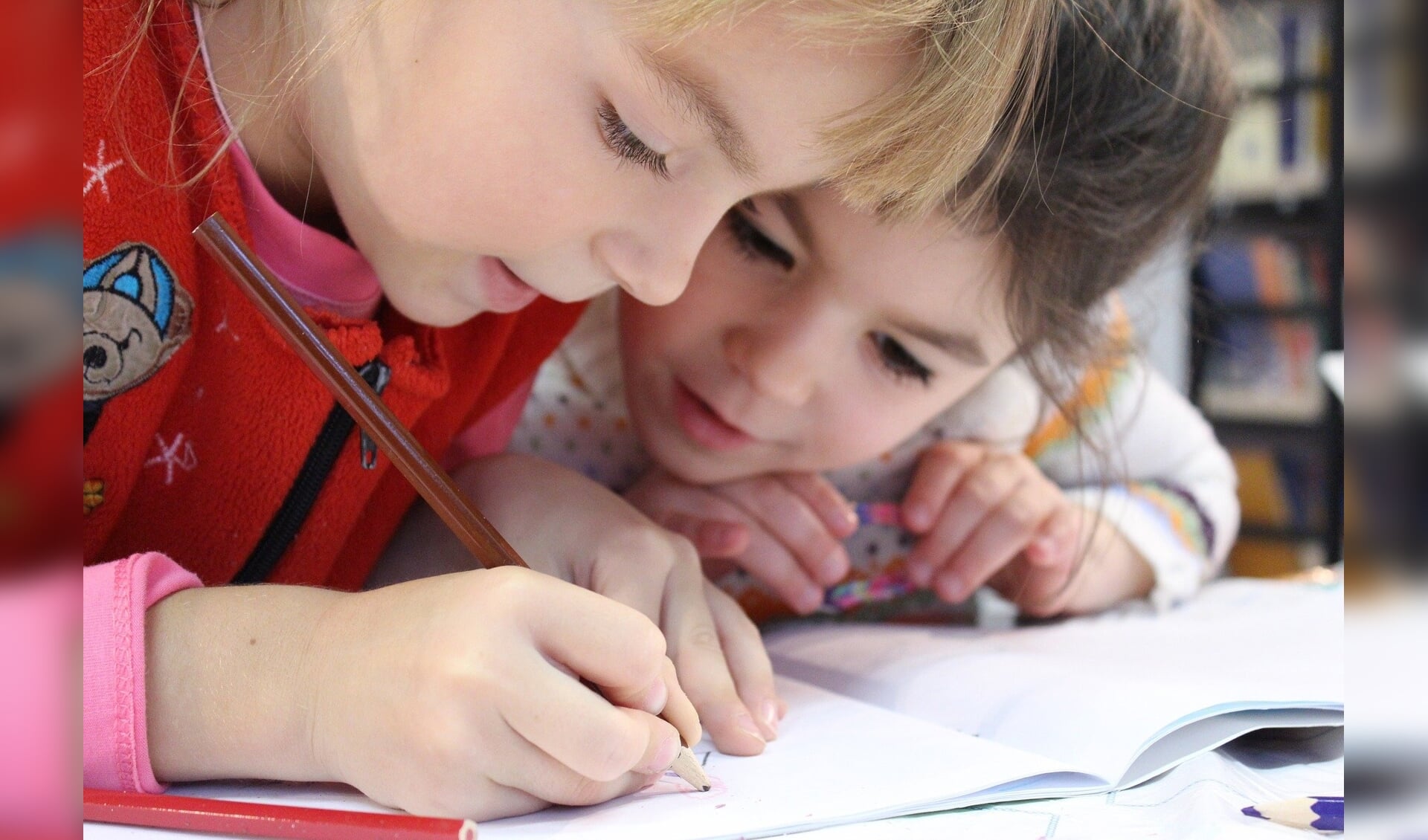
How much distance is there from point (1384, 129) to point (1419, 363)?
0.09 ft

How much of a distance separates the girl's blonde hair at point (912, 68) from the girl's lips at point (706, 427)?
0.19 meters

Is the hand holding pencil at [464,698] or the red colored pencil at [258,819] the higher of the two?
the hand holding pencil at [464,698]

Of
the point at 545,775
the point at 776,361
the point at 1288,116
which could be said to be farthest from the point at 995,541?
the point at 1288,116

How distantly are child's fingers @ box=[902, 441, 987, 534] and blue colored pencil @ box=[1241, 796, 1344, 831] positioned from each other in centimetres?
38

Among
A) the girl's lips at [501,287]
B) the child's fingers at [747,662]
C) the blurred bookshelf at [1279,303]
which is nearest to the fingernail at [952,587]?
the child's fingers at [747,662]

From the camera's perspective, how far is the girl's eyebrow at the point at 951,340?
1.94 feet

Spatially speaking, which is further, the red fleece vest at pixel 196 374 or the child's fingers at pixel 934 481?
the child's fingers at pixel 934 481

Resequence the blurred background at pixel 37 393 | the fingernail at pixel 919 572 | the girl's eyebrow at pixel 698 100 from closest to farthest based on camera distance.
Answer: the blurred background at pixel 37 393 → the girl's eyebrow at pixel 698 100 → the fingernail at pixel 919 572

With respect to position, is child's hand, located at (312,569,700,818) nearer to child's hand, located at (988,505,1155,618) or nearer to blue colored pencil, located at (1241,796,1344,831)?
blue colored pencil, located at (1241,796,1344,831)

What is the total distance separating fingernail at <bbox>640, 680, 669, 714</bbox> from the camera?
0.38 metres

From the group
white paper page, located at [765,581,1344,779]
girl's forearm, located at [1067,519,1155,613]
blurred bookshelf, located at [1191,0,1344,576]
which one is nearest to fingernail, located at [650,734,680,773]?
white paper page, located at [765,581,1344,779]

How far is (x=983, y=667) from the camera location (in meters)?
0.55

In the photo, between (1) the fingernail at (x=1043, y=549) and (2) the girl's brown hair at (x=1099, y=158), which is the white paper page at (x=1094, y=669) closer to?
(1) the fingernail at (x=1043, y=549)

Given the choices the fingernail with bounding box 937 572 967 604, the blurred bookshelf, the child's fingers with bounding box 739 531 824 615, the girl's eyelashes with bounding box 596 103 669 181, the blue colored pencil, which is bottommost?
the blue colored pencil
